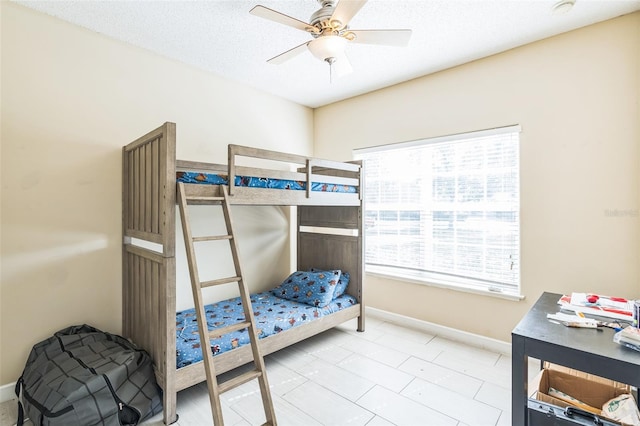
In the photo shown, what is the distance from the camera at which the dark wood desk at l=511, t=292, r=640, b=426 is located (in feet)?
4.05

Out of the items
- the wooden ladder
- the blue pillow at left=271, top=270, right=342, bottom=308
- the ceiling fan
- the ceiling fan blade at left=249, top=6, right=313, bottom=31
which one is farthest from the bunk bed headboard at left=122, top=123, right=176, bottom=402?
the blue pillow at left=271, top=270, right=342, bottom=308

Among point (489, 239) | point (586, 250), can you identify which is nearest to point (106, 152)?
point (489, 239)

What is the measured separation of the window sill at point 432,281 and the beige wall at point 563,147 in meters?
0.06

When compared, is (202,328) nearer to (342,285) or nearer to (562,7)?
(342,285)

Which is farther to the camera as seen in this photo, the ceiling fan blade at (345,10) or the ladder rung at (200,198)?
the ladder rung at (200,198)

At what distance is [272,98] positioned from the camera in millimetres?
3879

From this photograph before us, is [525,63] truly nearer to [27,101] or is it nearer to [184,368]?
[184,368]

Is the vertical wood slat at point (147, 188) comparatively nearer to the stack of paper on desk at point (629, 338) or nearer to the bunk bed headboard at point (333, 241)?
the bunk bed headboard at point (333, 241)

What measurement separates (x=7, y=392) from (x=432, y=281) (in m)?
3.48

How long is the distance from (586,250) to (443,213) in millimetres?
1149

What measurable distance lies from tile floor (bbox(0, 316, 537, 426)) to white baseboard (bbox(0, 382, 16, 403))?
46 mm

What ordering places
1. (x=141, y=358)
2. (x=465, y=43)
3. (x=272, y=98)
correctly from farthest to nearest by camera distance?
(x=272, y=98), (x=465, y=43), (x=141, y=358)

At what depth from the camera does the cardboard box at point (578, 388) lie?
1562mm

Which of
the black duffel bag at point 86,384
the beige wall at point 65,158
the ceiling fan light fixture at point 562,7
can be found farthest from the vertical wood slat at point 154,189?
the ceiling fan light fixture at point 562,7
